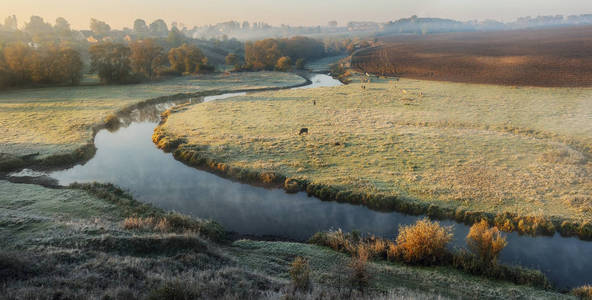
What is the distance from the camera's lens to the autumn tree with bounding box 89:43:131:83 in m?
76.0

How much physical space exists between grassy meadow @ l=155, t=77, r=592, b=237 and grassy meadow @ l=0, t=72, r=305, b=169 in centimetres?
1026

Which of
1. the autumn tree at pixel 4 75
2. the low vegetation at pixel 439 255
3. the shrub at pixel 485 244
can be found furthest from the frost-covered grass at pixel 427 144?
the autumn tree at pixel 4 75

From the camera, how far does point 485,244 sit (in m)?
15.2

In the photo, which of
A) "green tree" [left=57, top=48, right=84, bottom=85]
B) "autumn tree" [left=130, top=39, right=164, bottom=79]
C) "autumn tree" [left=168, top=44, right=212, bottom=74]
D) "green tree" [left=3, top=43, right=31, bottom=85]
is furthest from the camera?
"autumn tree" [left=168, top=44, right=212, bottom=74]

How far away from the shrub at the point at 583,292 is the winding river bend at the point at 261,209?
4.34 ft

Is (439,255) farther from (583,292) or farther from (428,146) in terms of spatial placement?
(428,146)

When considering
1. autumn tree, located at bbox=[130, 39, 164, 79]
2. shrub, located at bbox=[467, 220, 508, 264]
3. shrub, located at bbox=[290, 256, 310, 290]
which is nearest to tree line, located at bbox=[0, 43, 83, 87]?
autumn tree, located at bbox=[130, 39, 164, 79]

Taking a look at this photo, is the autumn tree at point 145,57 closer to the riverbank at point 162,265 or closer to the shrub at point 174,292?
the riverbank at point 162,265

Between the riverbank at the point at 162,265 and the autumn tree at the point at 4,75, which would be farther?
the autumn tree at the point at 4,75

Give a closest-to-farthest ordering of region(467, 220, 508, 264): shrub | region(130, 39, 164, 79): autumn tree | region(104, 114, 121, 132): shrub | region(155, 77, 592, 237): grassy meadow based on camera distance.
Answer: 1. region(467, 220, 508, 264): shrub
2. region(155, 77, 592, 237): grassy meadow
3. region(104, 114, 121, 132): shrub
4. region(130, 39, 164, 79): autumn tree

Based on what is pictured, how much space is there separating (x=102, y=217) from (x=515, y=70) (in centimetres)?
9378

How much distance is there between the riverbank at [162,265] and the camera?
31.6ft

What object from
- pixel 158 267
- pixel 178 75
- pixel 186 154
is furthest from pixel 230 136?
pixel 178 75

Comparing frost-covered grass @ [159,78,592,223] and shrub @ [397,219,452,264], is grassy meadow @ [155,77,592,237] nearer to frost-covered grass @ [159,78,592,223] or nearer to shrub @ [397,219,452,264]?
frost-covered grass @ [159,78,592,223]
